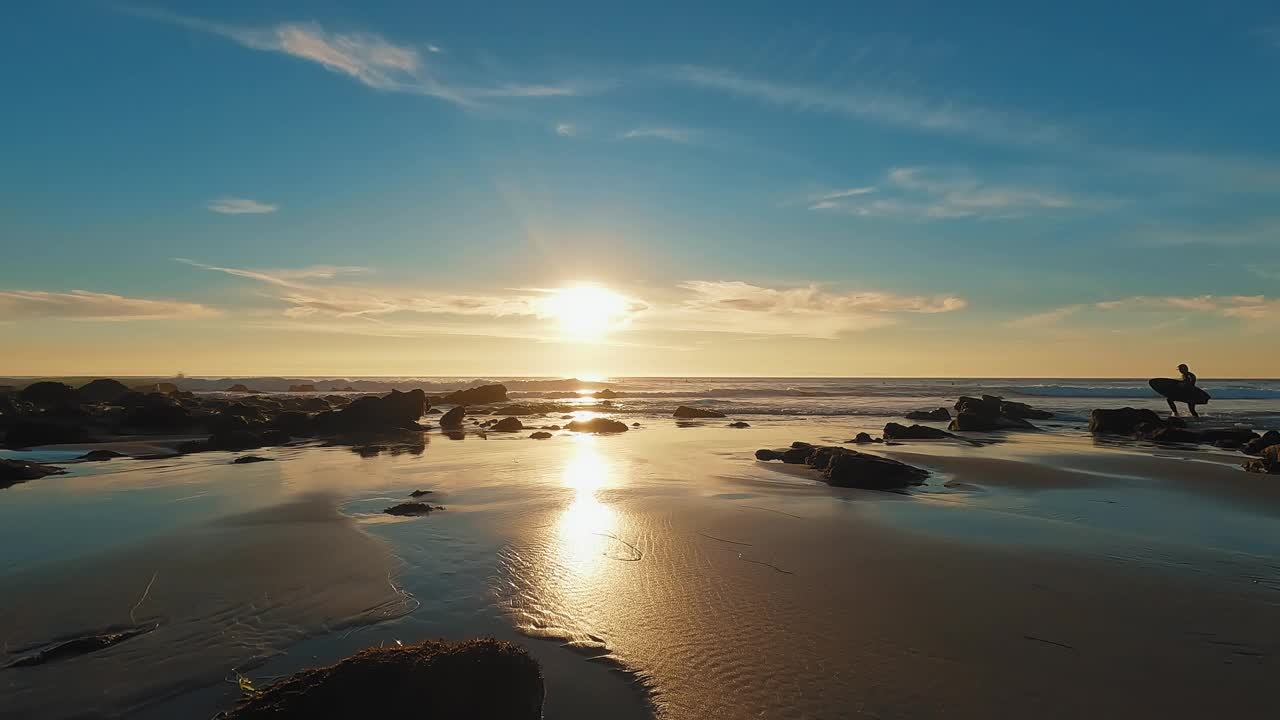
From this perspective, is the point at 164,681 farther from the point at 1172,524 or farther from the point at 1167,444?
the point at 1167,444

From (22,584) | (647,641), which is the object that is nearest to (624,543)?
(647,641)

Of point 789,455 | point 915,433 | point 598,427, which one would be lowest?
point 789,455

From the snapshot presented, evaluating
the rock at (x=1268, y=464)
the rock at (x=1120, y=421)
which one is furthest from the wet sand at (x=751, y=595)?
the rock at (x=1120, y=421)

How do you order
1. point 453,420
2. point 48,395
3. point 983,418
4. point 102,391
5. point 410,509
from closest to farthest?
point 410,509 → point 983,418 → point 453,420 → point 48,395 → point 102,391

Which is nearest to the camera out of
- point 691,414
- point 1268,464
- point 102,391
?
point 1268,464

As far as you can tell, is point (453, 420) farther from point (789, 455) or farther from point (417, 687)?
point (417, 687)

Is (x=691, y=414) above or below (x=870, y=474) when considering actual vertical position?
above

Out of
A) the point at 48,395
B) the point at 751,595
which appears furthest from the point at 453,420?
the point at 751,595
